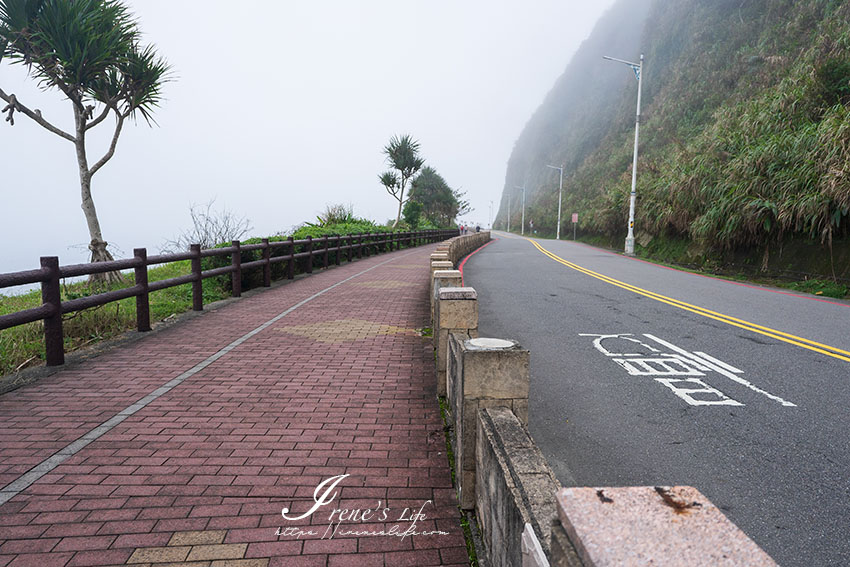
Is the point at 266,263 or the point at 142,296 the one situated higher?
the point at 266,263

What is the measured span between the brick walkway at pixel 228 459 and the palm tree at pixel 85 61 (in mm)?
10134

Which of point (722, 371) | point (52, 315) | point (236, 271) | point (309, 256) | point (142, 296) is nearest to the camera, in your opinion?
point (722, 371)

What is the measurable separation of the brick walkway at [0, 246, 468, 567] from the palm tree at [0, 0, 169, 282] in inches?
399

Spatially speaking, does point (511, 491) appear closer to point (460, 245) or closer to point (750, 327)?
point (750, 327)

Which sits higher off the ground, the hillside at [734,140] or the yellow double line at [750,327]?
the hillside at [734,140]

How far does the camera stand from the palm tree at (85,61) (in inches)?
544

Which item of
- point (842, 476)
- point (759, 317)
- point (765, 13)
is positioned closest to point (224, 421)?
point (842, 476)

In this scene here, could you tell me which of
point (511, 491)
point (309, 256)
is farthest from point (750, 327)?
point (309, 256)

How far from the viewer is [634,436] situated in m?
4.09

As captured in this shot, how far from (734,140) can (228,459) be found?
2119 cm

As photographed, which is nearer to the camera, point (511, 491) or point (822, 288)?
point (511, 491)

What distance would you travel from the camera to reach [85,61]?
14500 millimetres

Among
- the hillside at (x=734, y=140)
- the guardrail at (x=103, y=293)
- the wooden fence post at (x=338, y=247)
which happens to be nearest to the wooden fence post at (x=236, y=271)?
the guardrail at (x=103, y=293)

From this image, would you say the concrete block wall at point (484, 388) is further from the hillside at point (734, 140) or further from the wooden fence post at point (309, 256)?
the wooden fence post at point (309, 256)
